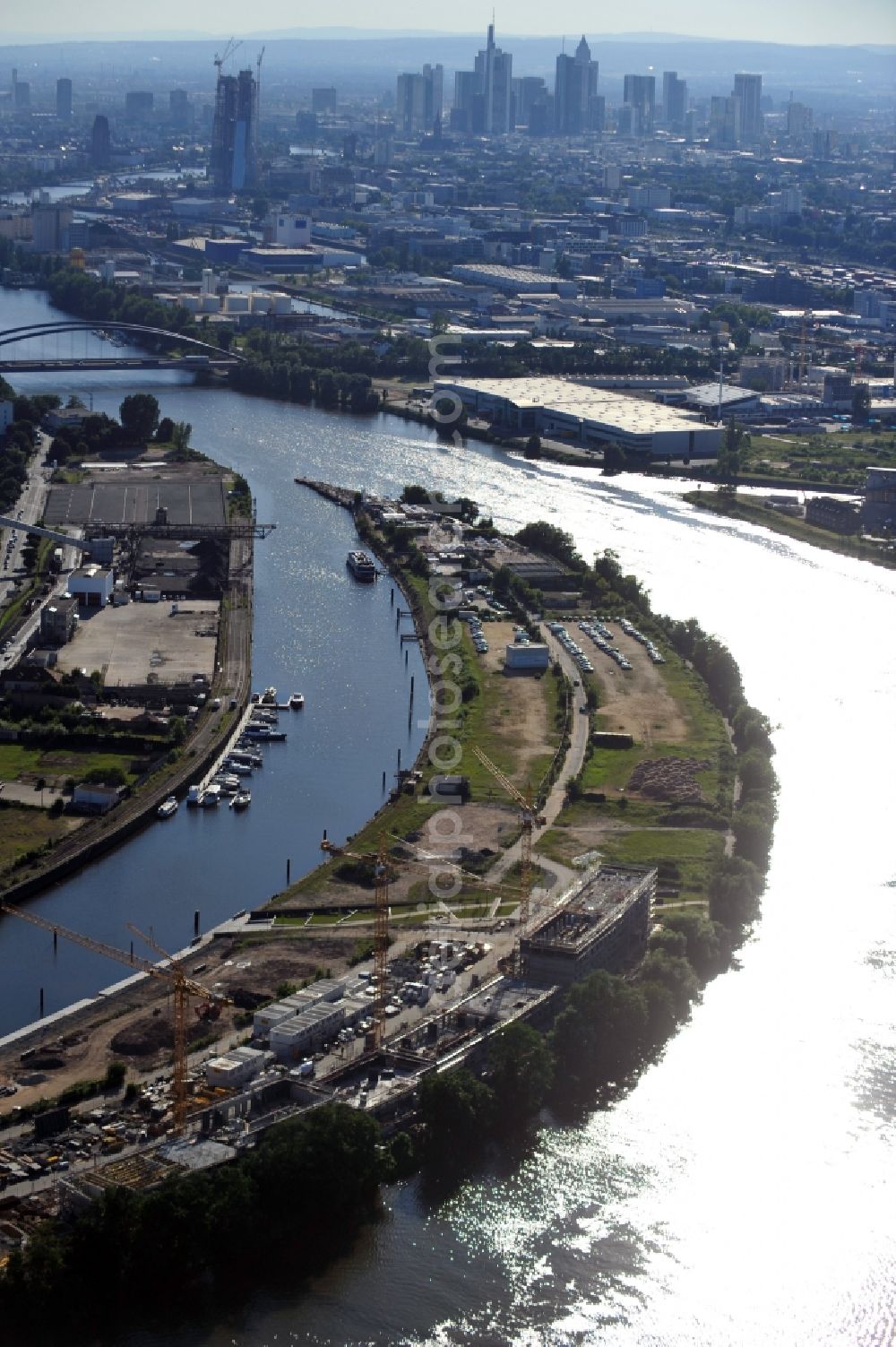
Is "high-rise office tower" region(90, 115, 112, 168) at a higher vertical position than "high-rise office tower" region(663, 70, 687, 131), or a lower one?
lower

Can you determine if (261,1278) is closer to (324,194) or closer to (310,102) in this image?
(324,194)

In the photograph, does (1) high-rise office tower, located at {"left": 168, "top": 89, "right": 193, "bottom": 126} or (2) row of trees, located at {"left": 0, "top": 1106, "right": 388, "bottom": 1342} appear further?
(1) high-rise office tower, located at {"left": 168, "top": 89, "right": 193, "bottom": 126}

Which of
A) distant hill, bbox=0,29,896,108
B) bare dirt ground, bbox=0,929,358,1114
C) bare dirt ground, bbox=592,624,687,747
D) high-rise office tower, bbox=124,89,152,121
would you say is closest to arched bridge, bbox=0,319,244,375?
bare dirt ground, bbox=592,624,687,747

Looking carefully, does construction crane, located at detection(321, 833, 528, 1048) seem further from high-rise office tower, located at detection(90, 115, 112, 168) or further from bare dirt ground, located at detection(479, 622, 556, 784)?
high-rise office tower, located at detection(90, 115, 112, 168)

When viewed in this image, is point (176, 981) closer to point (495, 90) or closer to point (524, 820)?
point (524, 820)

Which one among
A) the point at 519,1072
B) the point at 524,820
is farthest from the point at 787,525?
the point at 519,1072

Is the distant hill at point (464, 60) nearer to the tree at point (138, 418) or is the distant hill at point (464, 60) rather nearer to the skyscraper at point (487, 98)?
the skyscraper at point (487, 98)

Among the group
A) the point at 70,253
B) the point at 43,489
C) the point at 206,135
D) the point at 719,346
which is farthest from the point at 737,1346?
the point at 206,135
